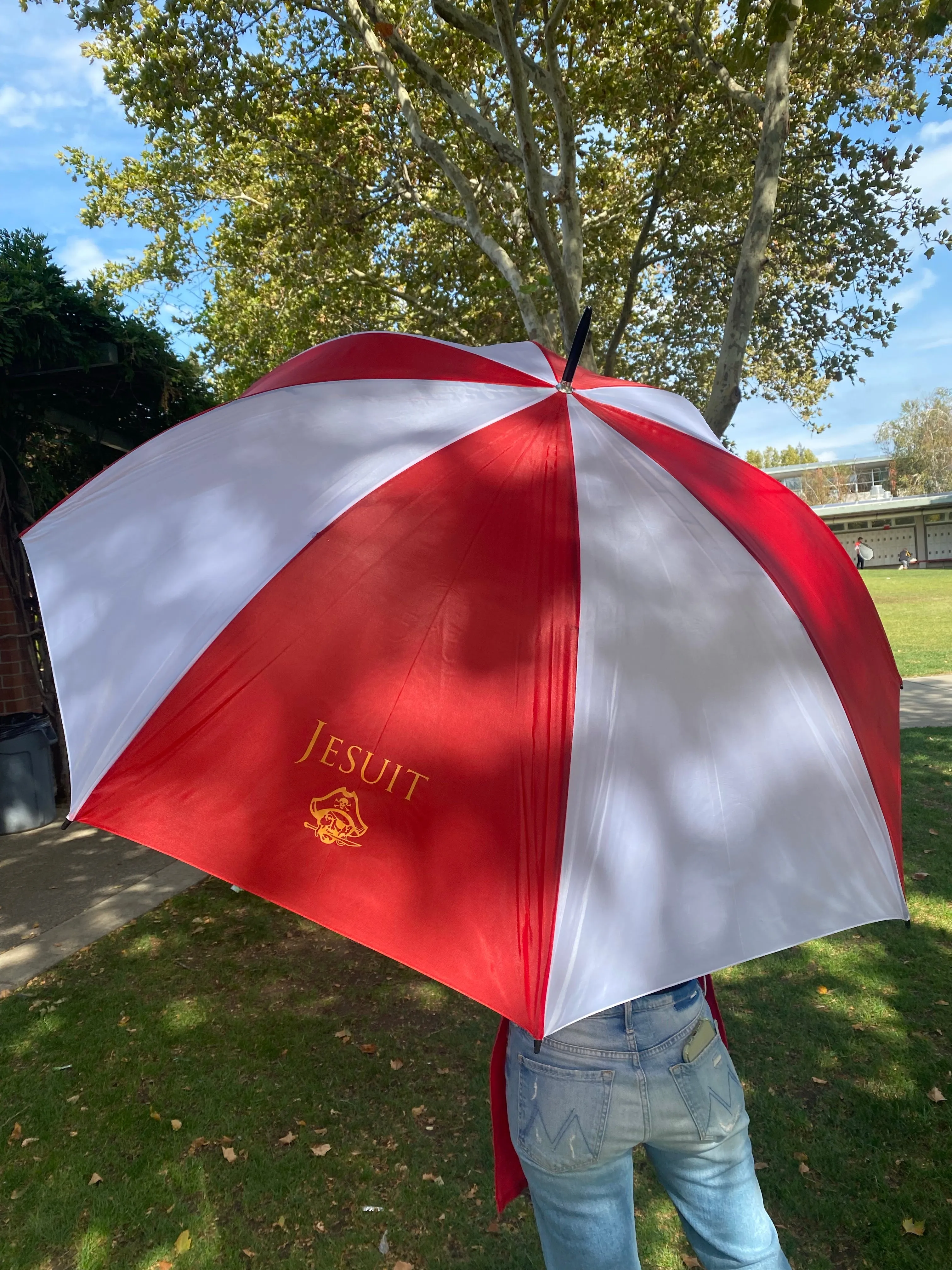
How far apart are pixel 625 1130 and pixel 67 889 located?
17.7 ft

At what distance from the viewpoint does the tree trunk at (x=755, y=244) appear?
647 centimetres

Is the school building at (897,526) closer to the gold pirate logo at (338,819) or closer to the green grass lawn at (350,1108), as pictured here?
the green grass lawn at (350,1108)

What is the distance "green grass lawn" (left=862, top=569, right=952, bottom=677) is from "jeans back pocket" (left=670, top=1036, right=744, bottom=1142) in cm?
929

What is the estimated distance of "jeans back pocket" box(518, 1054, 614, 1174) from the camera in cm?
151

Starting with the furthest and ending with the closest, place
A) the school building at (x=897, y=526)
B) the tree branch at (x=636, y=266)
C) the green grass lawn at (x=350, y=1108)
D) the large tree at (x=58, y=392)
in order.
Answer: the school building at (x=897, y=526) < the tree branch at (x=636, y=266) < the large tree at (x=58, y=392) < the green grass lawn at (x=350, y=1108)

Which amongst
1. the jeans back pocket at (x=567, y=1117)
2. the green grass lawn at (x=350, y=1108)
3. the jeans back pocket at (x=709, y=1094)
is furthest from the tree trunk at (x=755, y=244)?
the jeans back pocket at (x=567, y=1117)

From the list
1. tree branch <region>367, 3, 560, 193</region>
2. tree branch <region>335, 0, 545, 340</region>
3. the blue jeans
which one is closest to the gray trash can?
tree branch <region>335, 0, 545, 340</region>

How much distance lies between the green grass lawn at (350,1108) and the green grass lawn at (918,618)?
668 centimetres

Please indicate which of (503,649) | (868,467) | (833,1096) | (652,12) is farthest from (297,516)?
(868,467)

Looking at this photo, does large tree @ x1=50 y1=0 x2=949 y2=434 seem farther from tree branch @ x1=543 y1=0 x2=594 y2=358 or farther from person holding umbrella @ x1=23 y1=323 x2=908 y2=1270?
person holding umbrella @ x1=23 y1=323 x2=908 y2=1270

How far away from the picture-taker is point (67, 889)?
234 inches

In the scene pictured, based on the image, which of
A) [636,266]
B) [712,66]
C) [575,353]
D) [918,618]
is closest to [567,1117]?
[575,353]

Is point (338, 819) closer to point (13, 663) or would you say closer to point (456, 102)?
point (13, 663)

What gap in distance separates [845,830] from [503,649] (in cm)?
70
